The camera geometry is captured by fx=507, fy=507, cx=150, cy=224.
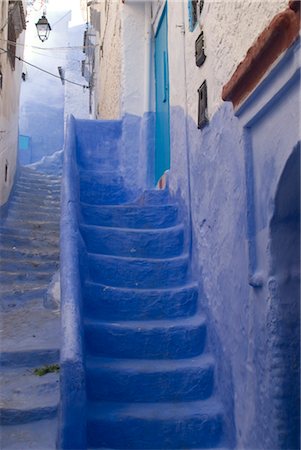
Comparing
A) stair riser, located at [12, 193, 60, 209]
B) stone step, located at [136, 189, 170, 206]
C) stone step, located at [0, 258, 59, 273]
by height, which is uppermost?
stair riser, located at [12, 193, 60, 209]

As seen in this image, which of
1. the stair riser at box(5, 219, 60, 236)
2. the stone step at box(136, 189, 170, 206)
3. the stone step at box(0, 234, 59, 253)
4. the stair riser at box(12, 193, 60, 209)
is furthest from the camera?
the stair riser at box(12, 193, 60, 209)

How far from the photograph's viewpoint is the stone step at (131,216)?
5473 millimetres

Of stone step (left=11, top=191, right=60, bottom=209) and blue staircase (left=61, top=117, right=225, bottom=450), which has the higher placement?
stone step (left=11, top=191, right=60, bottom=209)

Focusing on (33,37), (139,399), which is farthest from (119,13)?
(33,37)

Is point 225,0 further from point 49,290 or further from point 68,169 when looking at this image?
point 49,290

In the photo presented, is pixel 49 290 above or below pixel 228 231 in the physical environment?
below

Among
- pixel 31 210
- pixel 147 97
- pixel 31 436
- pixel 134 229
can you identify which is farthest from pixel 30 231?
pixel 31 436

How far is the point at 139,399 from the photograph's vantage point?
144 inches

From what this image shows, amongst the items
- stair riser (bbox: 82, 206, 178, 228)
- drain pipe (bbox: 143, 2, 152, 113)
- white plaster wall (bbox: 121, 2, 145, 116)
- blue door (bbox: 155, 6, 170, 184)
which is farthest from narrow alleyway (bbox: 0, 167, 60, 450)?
drain pipe (bbox: 143, 2, 152, 113)

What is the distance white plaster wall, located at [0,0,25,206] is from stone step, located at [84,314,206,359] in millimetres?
4521

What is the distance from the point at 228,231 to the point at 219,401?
1.22m

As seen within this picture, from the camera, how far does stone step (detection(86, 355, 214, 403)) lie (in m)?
3.63

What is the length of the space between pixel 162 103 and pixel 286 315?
471 cm

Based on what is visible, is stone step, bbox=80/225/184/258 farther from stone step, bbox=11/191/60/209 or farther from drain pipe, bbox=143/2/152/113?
stone step, bbox=11/191/60/209
